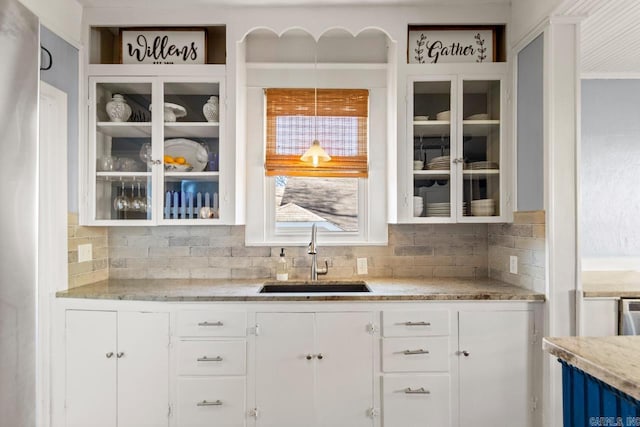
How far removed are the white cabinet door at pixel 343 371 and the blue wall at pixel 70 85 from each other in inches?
66.3

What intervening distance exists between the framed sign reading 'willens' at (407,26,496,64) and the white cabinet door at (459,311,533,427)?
1613 mm

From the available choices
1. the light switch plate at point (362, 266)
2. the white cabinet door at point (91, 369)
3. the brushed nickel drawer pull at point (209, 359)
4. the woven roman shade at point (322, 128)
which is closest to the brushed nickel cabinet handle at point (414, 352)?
the light switch plate at point (362, 266)

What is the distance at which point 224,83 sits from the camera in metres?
2.46

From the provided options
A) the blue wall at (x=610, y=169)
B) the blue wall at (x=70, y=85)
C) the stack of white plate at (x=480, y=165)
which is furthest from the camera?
the blue wall at (x=610, y=169)

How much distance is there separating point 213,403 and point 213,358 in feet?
0.79

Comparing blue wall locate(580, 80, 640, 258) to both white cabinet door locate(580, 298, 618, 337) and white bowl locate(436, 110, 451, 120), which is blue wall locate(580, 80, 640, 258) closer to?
white cabinet door locate(580, 298, 618, 337)

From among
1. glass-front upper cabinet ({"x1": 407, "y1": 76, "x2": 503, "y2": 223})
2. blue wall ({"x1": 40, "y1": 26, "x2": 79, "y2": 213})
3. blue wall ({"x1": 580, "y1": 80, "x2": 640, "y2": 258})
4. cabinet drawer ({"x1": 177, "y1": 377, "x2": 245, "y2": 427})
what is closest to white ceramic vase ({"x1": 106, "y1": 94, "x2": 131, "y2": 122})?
blue wall ({"x1": 40, "y1": 26, "x2": 79, "y2": 213})

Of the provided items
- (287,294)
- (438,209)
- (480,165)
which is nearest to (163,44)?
(287,294)

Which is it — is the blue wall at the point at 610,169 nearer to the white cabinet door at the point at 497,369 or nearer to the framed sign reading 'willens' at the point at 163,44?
the white cabinet door at the point at 497,369

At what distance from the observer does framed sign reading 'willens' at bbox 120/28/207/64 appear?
98.8 inches

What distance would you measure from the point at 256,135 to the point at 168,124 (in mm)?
595

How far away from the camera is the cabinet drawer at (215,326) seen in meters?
2.12

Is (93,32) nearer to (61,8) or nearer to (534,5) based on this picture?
(61,8)

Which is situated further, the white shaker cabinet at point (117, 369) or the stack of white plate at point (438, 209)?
the stack of white plate at point (438, 209)
